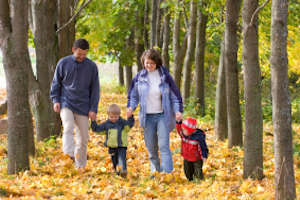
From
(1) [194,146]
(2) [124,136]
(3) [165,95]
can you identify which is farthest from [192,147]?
(2) [124,136]

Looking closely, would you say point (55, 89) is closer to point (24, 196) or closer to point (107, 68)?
point (24, 196)

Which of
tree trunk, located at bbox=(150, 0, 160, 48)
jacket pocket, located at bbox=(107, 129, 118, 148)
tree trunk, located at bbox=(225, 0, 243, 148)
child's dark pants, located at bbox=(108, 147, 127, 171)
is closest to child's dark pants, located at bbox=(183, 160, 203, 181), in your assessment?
child's dark pants, located at bbox=(108, 147, 127, 171)

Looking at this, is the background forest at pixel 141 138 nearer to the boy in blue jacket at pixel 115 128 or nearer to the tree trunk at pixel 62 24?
the tree trunk at pixel 62 24

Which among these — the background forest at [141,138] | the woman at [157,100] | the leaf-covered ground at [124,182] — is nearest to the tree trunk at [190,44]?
the background forest at [141,138]

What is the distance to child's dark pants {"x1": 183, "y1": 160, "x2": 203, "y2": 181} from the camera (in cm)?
666

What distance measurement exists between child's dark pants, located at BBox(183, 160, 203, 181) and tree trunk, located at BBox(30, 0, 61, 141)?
4.18m

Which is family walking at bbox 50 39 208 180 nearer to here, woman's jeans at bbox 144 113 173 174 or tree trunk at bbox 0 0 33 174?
woman's jeans at bbox 144 113 173 174

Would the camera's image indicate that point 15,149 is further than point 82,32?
No

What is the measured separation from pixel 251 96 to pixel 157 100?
55.1 inches

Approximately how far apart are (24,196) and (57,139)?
455 centimetres

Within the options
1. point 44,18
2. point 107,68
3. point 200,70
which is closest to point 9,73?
point 44,18

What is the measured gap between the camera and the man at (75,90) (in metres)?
6.71

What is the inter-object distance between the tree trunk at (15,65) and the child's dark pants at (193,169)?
8.21ft

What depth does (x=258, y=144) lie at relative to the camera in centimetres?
646
